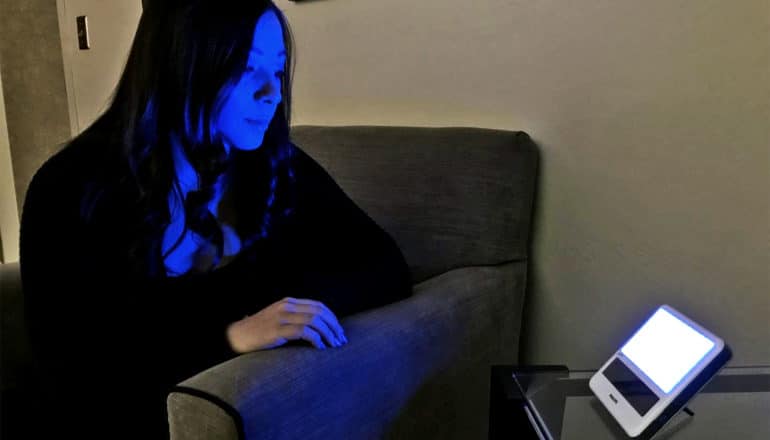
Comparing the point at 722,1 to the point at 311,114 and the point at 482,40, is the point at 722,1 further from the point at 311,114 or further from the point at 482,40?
the point at 311,114

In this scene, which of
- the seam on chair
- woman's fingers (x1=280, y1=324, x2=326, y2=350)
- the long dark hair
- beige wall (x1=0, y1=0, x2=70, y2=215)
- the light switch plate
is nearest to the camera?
the seam on chair

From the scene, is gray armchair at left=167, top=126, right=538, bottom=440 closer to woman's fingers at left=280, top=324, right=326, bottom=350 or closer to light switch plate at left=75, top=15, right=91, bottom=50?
woman's fingers at left=280, top=324, right=326, bottom=350

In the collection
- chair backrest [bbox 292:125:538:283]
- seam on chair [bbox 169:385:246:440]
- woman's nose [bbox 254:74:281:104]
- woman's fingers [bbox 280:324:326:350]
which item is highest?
woman's nose [bbox 254:74:281:104]

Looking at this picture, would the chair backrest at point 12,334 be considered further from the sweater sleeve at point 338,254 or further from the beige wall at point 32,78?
the beige wall at point 32,78

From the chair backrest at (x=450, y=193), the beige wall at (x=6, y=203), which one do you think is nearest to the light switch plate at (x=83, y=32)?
the beige wall at (x=6, y=203)

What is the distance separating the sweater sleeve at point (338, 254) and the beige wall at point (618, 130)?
0.36 meters

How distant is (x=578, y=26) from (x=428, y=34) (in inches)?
14.3

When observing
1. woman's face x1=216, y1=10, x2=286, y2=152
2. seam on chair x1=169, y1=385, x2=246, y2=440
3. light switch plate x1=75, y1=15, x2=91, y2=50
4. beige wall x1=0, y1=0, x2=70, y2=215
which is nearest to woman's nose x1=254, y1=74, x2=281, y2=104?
woman's face x1=216, y1=10, x2=286, y2=152

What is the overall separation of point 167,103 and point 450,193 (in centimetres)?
53

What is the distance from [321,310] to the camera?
34.4 inches

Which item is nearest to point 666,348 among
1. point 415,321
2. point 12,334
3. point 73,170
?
point 415,321

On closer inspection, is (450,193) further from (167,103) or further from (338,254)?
(167,103)

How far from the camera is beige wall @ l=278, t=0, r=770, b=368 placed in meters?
1.04

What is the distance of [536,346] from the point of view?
1.39m
